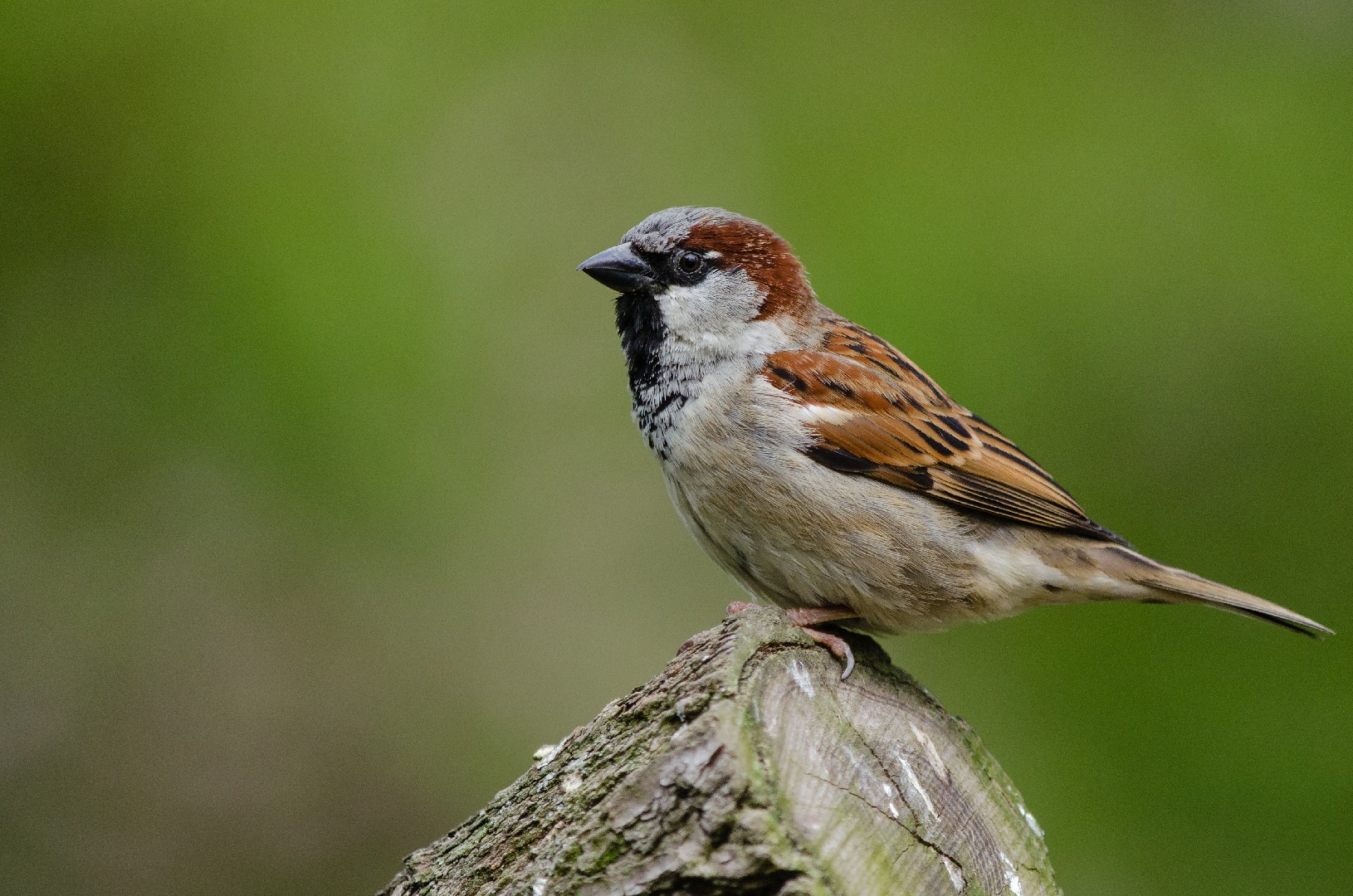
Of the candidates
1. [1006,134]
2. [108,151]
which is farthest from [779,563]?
[108,151]

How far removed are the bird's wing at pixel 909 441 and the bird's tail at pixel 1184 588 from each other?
0.25ft

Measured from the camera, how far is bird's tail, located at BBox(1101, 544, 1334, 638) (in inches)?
109

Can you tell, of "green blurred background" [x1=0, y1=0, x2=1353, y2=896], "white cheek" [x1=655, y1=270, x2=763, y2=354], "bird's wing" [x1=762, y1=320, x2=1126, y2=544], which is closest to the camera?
"bird's wing" [x1=762, y1=320, x2=1126, y2=544]

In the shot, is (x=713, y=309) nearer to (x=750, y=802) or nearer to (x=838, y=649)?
(x=838, y=649)

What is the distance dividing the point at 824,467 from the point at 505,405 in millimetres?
1779

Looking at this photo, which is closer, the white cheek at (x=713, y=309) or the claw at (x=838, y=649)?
the claw at (x=838, y=649)

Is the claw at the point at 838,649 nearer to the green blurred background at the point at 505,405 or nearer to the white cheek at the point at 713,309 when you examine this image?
the white cheek at the point at 713,309

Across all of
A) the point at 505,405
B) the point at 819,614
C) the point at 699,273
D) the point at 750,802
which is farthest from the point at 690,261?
the point at 750,802

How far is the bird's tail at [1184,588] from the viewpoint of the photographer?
2771 millimetres

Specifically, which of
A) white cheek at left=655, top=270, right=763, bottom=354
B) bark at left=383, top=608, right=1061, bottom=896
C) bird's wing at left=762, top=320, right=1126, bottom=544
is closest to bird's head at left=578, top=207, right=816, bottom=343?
white cheek at left=655, top=270, right=763, bottom=354

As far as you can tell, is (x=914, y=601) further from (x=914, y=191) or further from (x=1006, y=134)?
(x=1006, y=134)

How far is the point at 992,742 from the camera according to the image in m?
3.60

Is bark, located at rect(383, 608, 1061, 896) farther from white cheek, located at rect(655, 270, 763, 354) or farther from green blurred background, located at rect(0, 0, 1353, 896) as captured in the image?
green blurred background, located at rect(0, 0, 1353, 896)

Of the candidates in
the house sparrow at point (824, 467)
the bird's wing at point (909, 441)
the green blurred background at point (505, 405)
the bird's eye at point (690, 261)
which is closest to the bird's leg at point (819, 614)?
the house sparrow at point (824, 467)
